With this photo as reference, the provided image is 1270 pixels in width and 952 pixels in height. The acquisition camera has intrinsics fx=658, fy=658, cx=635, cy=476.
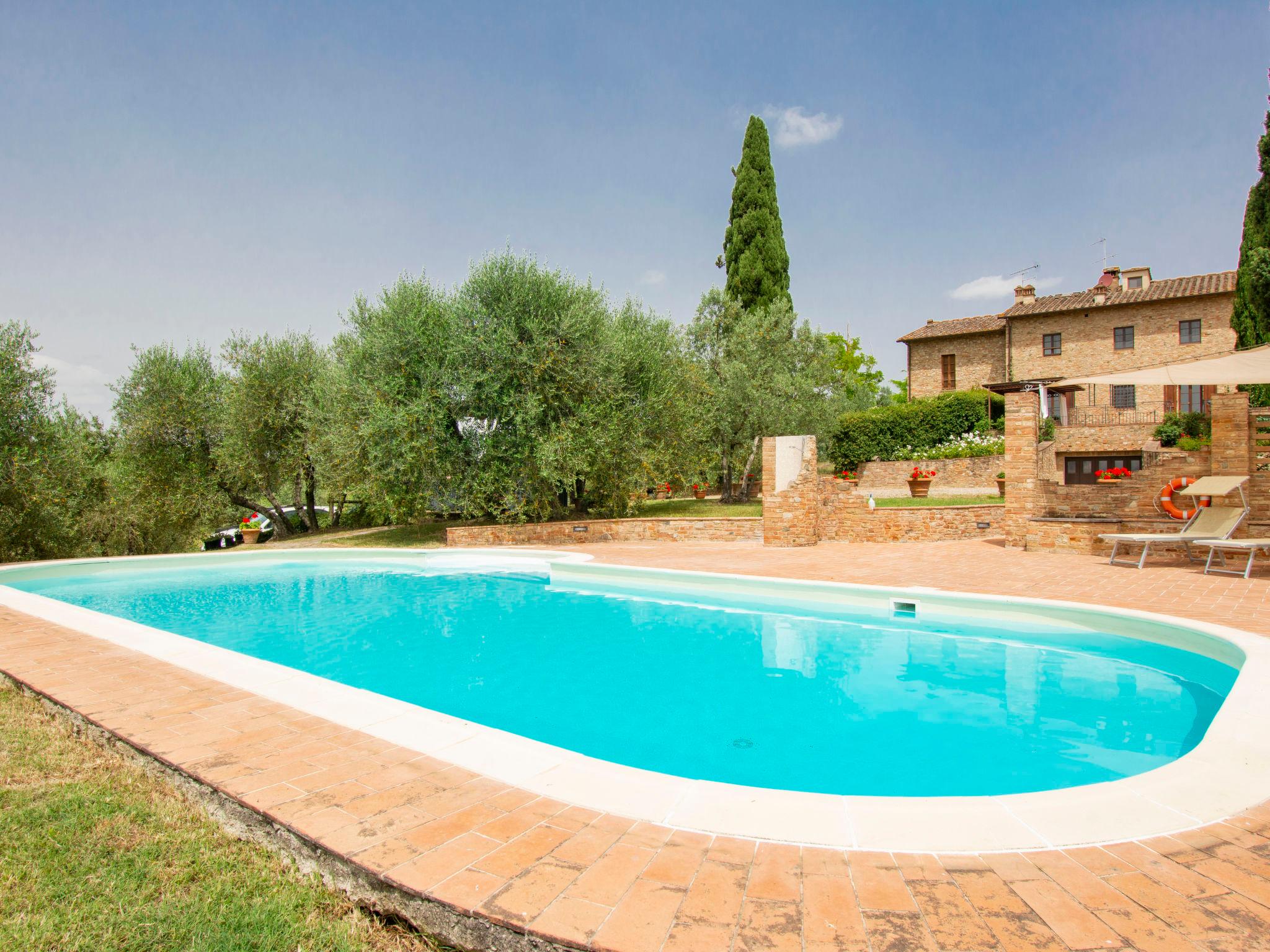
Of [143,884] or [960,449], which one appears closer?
[143,884]

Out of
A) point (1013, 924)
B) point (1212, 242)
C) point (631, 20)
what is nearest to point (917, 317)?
point (1212, 242)

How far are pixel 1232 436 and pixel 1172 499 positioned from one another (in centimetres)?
121

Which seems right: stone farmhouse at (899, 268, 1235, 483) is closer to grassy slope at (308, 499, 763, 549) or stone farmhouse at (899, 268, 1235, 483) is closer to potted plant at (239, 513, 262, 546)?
grassy slope at (308, 499, 763, 549)

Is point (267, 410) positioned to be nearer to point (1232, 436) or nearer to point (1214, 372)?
point (1214, 372)

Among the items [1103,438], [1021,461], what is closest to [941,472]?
[1103,438]

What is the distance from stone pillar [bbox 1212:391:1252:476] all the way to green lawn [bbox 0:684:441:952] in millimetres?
12871

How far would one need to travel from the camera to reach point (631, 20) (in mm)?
12797

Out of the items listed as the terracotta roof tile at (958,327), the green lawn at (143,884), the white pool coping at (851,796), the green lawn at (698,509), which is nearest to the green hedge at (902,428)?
the green lawn at (698,509)

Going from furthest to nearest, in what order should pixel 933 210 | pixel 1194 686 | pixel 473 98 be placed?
pixel 933 210 < pixel 473 98 < pixel 1194 686

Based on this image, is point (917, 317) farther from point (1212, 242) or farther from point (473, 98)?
point (473, 98)

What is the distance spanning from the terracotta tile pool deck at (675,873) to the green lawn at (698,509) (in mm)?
13393

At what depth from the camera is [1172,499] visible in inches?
416

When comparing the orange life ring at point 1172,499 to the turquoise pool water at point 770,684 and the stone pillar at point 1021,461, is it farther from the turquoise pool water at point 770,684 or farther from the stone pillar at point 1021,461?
the turquoise pool water at point 770,684

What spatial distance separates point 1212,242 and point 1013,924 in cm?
3371
